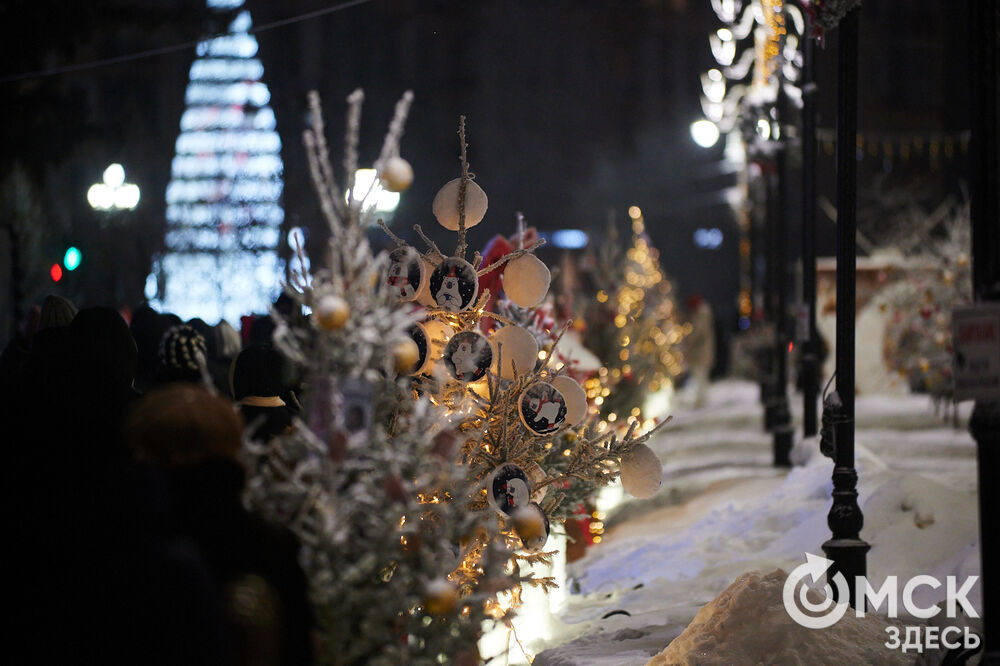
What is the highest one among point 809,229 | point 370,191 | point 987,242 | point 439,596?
point 809,229

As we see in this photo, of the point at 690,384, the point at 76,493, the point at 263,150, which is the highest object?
the point at 263,150

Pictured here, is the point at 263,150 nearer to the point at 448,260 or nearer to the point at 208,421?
the point at 448,260

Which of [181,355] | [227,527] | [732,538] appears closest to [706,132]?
[732,538]

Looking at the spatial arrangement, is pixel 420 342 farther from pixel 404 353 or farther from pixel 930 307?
pixel 930 307

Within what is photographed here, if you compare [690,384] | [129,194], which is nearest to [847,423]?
[129,194]

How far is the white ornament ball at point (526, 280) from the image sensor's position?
6.54 metres

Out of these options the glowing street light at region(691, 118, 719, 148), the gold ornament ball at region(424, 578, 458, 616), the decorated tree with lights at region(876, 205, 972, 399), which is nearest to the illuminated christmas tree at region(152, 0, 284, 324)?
the glowing street light at region(691, 118, 719, 148)

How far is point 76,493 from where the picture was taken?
10.7 feet

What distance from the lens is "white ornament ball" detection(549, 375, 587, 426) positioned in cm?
626

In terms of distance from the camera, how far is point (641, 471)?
20.6 feet

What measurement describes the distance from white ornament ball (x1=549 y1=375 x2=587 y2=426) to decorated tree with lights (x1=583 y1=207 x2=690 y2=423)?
366cm

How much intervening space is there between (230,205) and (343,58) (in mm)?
14870

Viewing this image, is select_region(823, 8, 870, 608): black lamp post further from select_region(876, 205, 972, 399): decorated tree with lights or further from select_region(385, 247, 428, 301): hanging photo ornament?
select_region(876, 205, 972, 399): decorated tree with lights

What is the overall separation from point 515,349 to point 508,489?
2.85 feet
